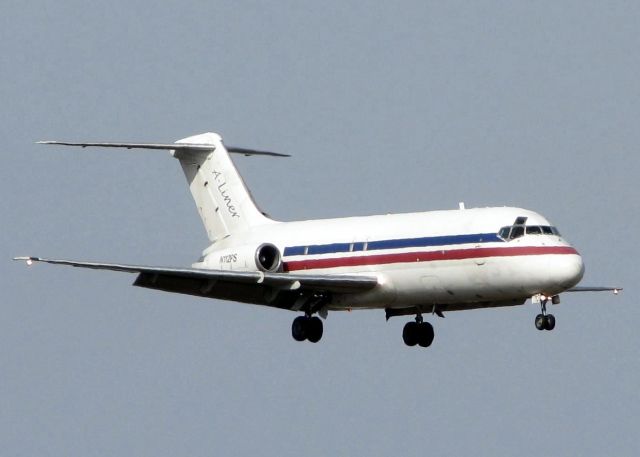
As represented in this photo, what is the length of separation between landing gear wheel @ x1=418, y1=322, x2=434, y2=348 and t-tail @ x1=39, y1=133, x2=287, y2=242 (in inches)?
214

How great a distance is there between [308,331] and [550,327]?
741 centimetres

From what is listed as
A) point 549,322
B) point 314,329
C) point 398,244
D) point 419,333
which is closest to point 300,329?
point 314,329

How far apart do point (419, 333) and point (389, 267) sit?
140 inches

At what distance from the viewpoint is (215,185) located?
184 ft

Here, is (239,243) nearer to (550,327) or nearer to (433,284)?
(433,284)

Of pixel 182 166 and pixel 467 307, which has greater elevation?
pixel 182 166

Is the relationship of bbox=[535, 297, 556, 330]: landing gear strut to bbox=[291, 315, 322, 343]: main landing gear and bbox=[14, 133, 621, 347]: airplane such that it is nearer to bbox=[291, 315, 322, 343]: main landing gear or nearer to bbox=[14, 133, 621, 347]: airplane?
bbox=[14, 133, 621, 347]: airplane

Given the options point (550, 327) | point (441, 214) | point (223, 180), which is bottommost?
point (550, 327)

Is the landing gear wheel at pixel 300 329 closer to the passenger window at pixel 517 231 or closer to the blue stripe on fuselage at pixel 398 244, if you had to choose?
the blue stripe on fuselage at pixel 398 244

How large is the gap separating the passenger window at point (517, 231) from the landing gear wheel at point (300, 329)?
21.7 ft

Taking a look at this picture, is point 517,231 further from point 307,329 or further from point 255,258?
point 255,258

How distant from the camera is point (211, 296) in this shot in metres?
50.9

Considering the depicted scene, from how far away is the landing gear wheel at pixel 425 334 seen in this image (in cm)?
5197

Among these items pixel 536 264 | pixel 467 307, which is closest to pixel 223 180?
pixel 467 307
